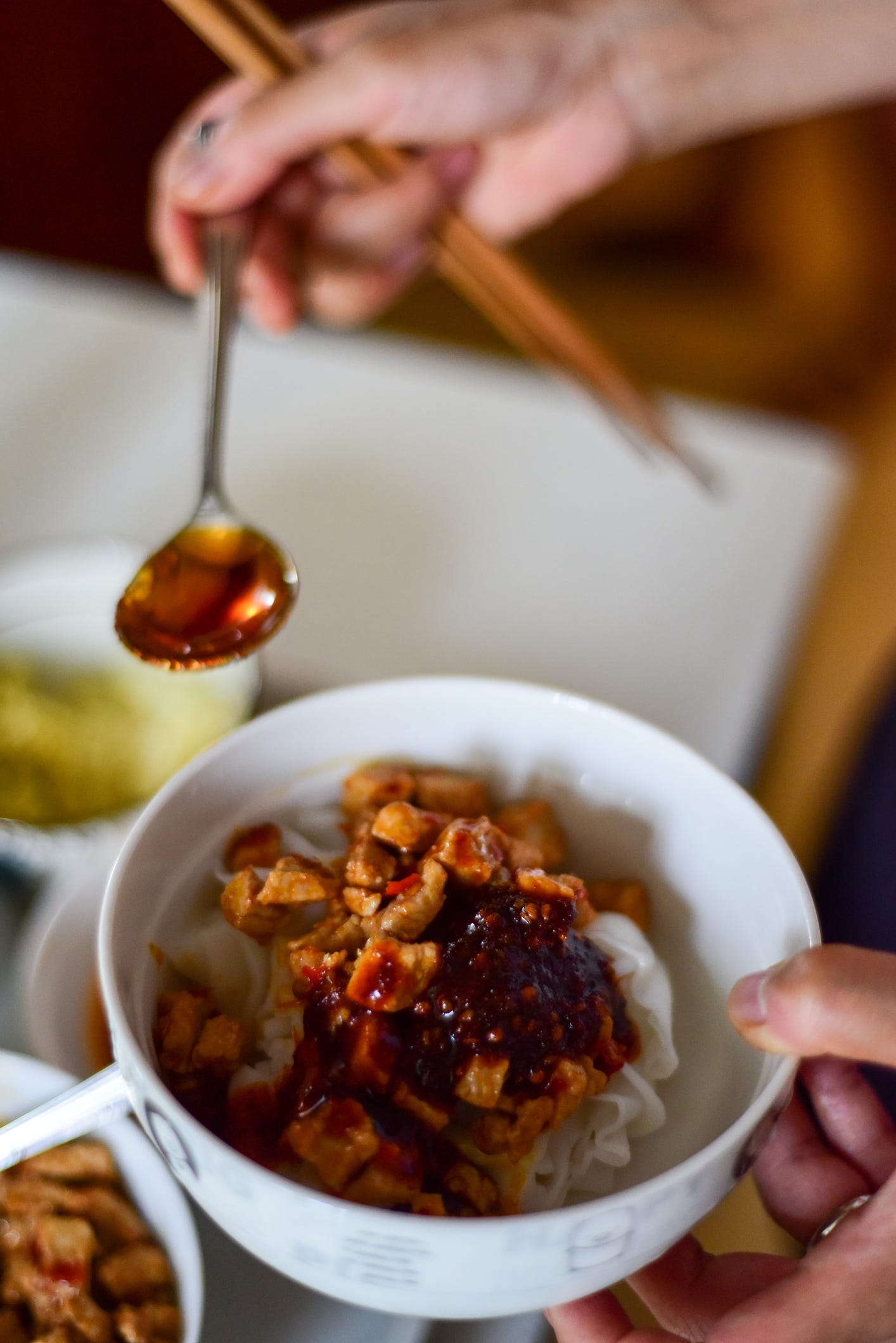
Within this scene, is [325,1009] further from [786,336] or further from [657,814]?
[786,336]

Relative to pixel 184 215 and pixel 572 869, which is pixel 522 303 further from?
pixel 572 869

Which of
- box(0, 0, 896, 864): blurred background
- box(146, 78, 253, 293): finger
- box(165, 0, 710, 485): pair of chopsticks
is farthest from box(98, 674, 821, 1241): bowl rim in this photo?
box(0, 0, 896, 864): blurred background

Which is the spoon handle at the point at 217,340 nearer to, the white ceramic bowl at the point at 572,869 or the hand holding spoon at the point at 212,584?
the hand holding spoon at the point at 212,584

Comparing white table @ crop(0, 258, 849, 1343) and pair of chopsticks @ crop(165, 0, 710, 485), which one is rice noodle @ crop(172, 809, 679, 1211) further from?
pair of chopsticks @ crop(165, 0, 710, 485)

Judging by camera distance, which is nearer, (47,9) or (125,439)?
(125,439)

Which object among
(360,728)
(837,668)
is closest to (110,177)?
(837,668)
